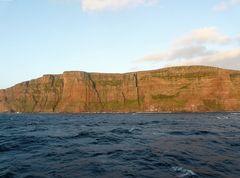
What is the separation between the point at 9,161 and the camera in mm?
17984

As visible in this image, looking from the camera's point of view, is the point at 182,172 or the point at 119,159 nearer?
the point at 182,172

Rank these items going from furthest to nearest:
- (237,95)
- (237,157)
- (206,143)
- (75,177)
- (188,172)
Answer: (237,95) → (206,143) → (237,157) → (188,172) → (75,177)

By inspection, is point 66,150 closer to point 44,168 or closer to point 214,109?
point 44,168

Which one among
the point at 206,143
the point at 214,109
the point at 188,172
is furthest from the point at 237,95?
the point at 188,172

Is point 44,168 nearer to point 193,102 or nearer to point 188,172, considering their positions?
point 188,172

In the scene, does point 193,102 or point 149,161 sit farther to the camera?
point 193,102

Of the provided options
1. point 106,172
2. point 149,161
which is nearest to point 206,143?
point 149,161

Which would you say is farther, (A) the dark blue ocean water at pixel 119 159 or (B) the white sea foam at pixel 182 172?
(A) the dark blue ocean water at pixel 119 159

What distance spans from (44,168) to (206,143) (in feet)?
47.1

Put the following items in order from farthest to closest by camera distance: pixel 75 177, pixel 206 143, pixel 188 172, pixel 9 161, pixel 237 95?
pixel 237 95
pixel 206 143
pixel 9 161
pixel 188 172
pixel 75 177

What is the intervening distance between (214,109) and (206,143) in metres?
169

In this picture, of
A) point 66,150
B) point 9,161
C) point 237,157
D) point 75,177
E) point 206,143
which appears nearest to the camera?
point 75,177

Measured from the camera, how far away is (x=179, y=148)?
906 inches

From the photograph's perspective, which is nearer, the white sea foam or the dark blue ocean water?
the white sea foam
